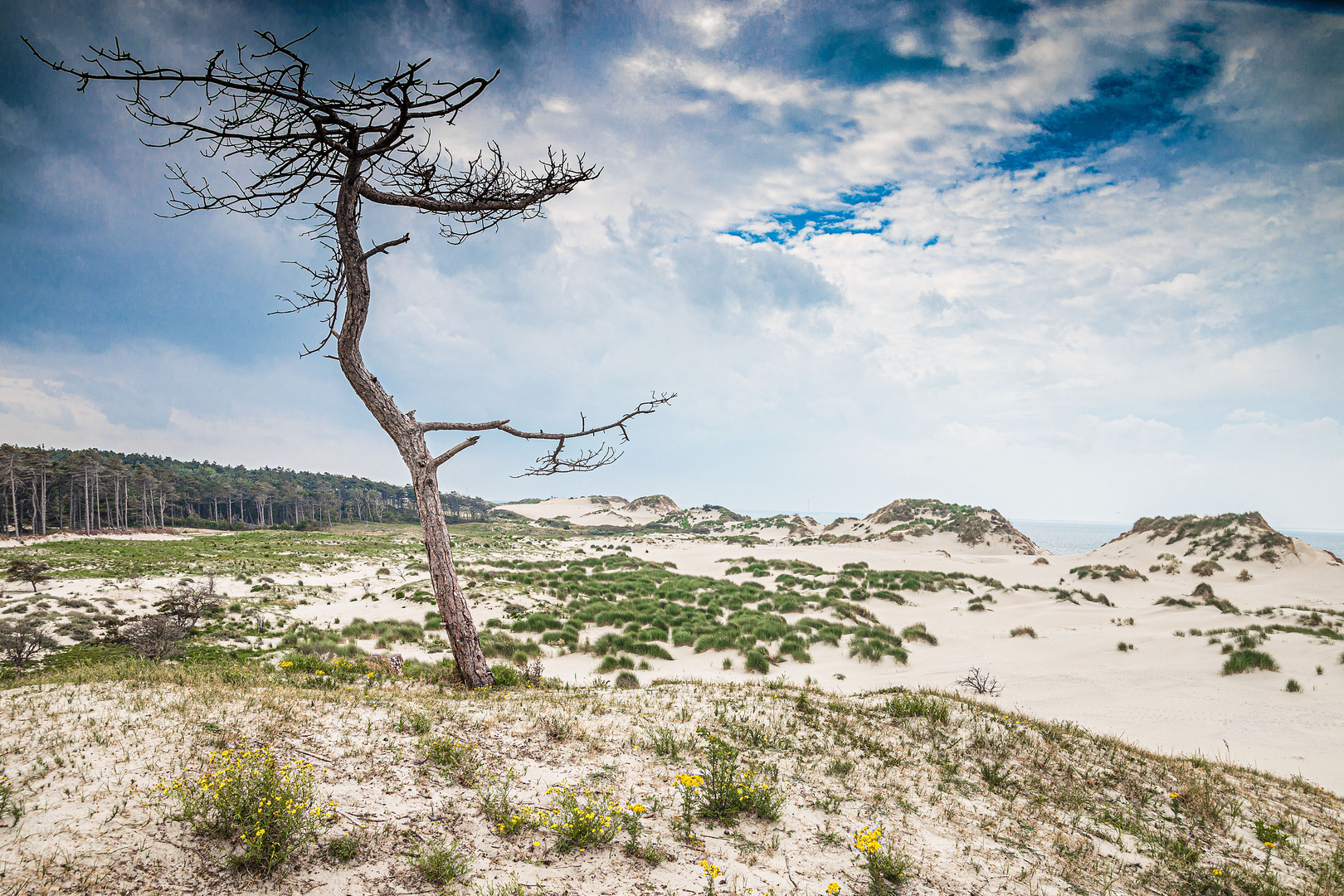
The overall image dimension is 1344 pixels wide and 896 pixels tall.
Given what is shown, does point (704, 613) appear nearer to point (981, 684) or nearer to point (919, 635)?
point (919, 635)

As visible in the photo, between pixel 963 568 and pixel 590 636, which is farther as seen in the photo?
pixel 963 568

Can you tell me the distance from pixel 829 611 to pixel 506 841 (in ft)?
54.1

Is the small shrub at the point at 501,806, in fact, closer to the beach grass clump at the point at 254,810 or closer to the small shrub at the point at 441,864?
the small shrub at the point at 441,864

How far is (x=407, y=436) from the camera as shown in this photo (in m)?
7.27

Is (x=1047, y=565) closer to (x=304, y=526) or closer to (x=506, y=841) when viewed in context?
(x=506, y=841)

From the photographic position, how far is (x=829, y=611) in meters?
18.2

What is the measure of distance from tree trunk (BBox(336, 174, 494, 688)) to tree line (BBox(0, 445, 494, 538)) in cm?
5371

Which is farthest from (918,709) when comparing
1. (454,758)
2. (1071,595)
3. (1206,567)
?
(1206,567)

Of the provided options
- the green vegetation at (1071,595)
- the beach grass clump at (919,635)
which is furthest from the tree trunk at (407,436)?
the green vegetation at (1071,595)

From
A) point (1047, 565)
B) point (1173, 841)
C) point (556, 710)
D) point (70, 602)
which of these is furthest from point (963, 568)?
point (70, 602)

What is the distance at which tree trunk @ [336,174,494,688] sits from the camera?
268 inches

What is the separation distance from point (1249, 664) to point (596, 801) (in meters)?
15.8

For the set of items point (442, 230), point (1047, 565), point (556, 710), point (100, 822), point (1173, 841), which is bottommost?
point (1047, 565)

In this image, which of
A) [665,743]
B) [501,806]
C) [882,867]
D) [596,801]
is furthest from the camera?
[665,743]
